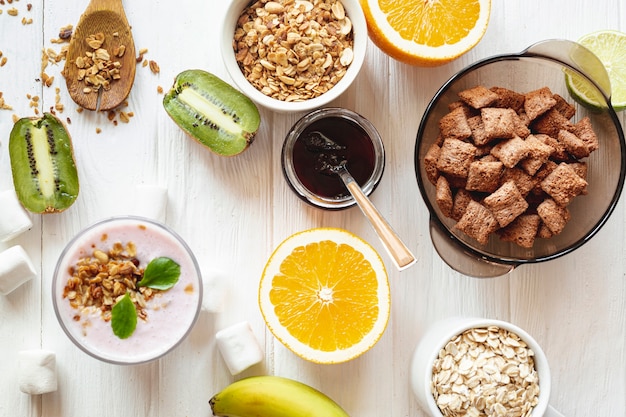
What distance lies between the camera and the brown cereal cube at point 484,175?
1.32 metres

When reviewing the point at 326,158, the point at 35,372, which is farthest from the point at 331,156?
the point at 35,372

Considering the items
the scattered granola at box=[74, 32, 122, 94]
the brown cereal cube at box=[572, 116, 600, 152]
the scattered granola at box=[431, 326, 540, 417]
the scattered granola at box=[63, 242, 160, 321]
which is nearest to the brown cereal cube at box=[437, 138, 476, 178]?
the brown cereal cube at box=[572, 116, 600, 152]

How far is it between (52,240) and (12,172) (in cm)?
18

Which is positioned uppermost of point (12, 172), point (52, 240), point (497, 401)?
point (12, 172)

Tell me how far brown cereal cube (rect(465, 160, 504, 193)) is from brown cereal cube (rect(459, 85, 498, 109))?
0.40 ft

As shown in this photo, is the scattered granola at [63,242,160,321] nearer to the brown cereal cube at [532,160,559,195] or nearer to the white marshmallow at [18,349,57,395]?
the white marshmallow at [18,349,57,395]

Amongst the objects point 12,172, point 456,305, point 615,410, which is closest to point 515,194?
point 456,305

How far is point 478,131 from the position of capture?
1353 millimetres

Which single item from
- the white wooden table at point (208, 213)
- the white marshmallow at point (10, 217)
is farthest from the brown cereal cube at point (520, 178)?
the white marshmallow at point (10, 217)

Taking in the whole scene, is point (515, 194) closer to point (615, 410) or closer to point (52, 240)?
point (615, 410)

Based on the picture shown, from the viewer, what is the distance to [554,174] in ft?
4.34

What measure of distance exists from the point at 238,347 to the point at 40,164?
607 mm

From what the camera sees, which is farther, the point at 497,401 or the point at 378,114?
the point at 378,114

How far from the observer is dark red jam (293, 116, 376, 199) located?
145cm
